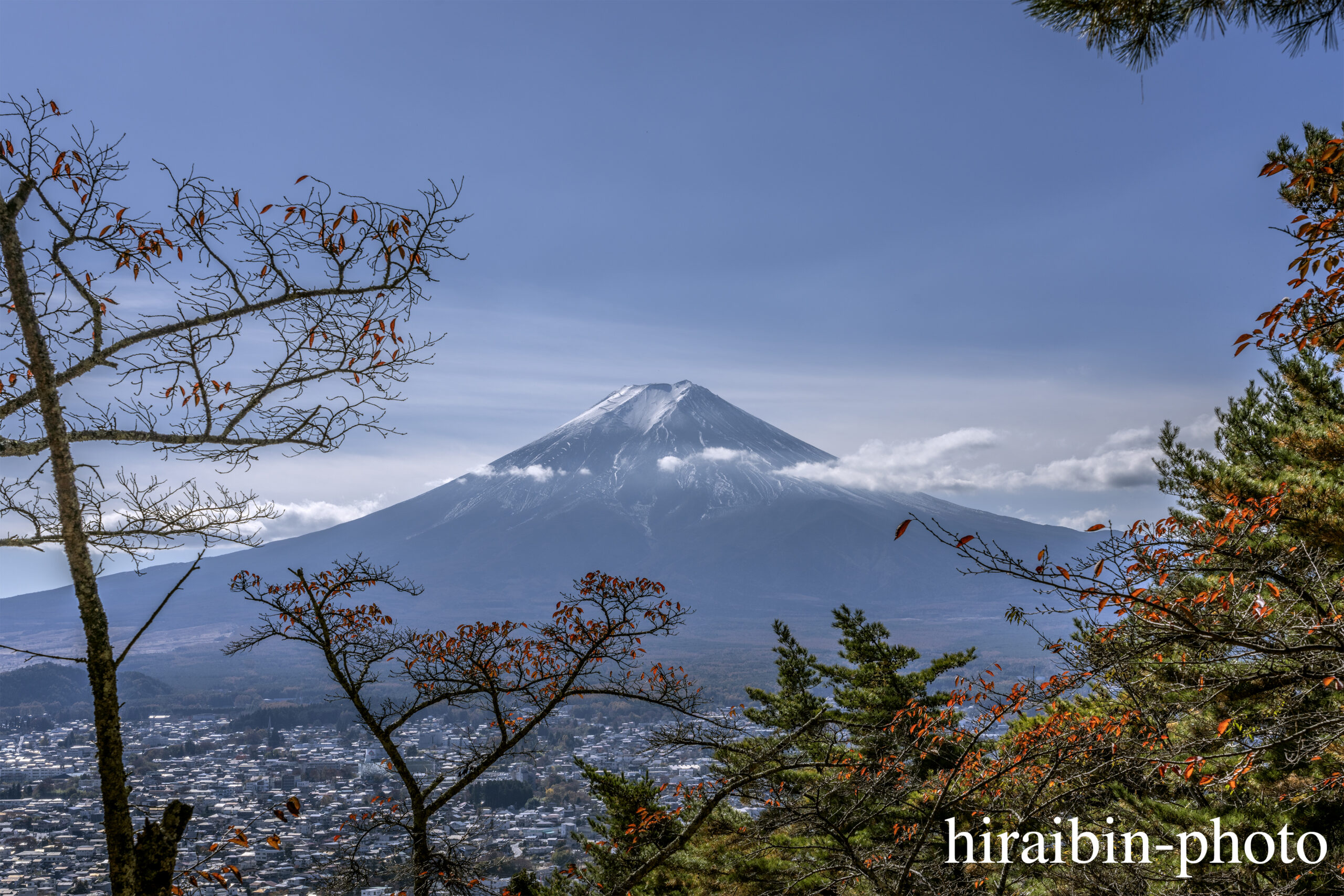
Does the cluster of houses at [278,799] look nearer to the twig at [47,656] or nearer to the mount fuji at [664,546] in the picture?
the twig at [47,656]

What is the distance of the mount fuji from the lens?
318ft

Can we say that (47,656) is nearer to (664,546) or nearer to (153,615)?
(153,615)

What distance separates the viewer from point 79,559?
3131 mm

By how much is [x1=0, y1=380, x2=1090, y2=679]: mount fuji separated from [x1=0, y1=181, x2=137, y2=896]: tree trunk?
255 feet

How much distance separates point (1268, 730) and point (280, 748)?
3624 centimetres

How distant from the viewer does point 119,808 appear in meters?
2.87

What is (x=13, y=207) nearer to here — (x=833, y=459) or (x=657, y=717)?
(x=657, y=717)

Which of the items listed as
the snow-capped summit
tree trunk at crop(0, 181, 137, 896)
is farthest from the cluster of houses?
the snow-capped summit

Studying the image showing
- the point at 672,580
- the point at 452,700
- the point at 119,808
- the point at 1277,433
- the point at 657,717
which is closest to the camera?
the point at 119,808

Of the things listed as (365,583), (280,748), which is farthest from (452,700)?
(280,748)

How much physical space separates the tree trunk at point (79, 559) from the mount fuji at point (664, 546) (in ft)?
255

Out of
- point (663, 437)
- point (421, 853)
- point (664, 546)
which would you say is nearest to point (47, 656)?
point (421, 853)

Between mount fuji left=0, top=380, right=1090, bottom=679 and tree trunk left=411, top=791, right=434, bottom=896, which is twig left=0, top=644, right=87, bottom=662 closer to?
tree trunk left=411, top=791, right=434, bottom=896

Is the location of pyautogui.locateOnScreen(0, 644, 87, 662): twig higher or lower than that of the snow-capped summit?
lower
